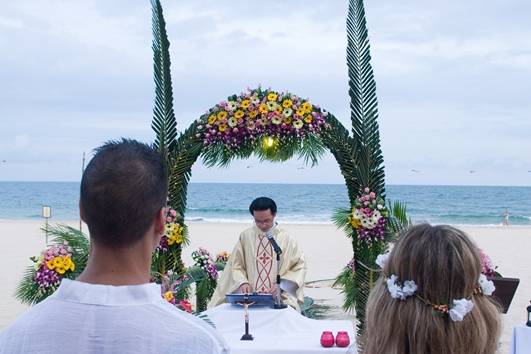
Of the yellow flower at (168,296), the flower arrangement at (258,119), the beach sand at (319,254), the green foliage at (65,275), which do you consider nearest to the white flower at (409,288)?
the yellow flower at (168,296)

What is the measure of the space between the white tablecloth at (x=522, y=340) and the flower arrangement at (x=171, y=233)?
4.54 metres

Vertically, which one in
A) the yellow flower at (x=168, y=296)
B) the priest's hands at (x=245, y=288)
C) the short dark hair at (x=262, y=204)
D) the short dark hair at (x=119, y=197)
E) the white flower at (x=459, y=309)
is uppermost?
the short dark hair at (x=119, y=197)

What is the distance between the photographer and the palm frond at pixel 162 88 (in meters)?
9.83

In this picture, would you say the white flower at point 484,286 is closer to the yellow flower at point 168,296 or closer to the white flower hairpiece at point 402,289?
the white flower hairpiece at point 402,289

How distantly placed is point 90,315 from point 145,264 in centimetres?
21

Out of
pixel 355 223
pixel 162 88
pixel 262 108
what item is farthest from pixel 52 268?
pixel 355 223

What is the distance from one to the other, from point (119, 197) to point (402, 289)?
2.95 feet

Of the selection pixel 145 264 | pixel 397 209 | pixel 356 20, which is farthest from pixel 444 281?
pixel 356 20

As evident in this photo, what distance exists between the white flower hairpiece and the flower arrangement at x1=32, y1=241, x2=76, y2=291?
651cm

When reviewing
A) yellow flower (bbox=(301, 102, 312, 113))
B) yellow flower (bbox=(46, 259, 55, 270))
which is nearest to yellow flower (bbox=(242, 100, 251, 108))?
yellow flower (bbox=(301, 102, 312, 113))

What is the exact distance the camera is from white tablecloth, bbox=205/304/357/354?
22.5 feet

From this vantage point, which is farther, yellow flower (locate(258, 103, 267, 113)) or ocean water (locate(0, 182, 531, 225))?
ocean water (locate(0, 182, 531, 225))

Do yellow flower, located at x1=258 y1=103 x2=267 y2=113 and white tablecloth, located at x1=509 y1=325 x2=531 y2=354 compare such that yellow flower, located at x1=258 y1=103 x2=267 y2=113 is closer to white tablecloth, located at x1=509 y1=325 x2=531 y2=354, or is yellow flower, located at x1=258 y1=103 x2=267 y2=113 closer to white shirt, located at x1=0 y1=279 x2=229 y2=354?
white tablecloth, located at x1=509 y1=325 x2=531 y2=354

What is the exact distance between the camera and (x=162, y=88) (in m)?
9.92
